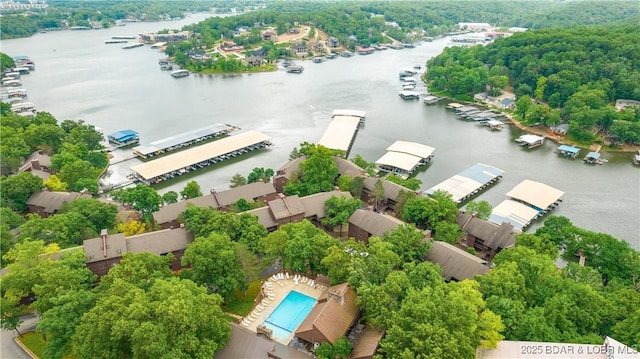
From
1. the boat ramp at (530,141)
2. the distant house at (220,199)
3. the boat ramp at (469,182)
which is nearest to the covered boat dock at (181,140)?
the distant house at (220,199)

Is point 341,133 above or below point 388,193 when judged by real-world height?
below

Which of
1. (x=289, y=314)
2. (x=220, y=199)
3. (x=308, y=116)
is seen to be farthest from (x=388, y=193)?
(x=308, y=116)

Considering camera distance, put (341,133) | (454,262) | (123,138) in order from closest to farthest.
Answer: (454,262)
(123,138)
(341,133)

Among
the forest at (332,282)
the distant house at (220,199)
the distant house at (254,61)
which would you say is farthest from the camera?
the distant house at (254,61)

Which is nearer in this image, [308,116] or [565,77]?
[308,116]

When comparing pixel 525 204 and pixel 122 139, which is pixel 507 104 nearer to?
pixel 525 204

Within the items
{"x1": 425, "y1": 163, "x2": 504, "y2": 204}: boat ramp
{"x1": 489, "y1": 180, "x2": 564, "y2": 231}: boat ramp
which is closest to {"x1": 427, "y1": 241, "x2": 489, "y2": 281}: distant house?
{"x1": 489, "y1": 180, "x2": 564, "y2": 231}: boat ramp

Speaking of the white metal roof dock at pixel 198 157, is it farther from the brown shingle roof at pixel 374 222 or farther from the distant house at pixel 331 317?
the distant house at pixel 331 317
